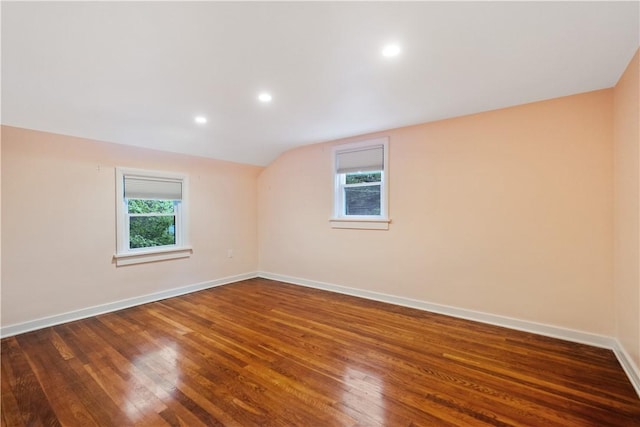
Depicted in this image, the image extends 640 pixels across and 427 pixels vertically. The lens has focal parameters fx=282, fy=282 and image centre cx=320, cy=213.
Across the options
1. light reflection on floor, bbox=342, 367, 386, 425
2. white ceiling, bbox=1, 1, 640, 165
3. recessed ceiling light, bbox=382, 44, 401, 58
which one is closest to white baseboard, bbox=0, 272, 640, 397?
light reflection on floor, bbox=342, 367, 386, 425

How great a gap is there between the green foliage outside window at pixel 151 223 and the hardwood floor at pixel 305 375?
1109 millimetres

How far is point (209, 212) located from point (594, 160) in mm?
4817

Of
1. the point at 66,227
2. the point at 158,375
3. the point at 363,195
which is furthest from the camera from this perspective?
the point at 363,195

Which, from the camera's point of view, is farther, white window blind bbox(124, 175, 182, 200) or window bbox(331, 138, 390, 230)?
window bbox(331, 138, 390, 230)

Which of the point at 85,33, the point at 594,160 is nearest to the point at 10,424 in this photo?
the point at 85,33

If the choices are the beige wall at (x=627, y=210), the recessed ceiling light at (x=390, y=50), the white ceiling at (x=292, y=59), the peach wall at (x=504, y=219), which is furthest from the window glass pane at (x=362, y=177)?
the beige wall at (x=627, y=210)

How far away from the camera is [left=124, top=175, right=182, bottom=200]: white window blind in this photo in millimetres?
3736

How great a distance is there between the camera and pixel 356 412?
1729 mm

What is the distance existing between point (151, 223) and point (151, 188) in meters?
0.51

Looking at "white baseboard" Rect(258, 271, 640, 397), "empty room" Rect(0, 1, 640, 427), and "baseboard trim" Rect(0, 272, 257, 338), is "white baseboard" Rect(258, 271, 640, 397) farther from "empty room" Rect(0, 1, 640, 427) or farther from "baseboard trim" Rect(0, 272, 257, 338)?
"baseboard trim" Rect(0, 272, 257, 338)

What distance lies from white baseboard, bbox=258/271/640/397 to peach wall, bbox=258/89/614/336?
0.22 feet

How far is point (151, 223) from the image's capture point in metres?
4.06

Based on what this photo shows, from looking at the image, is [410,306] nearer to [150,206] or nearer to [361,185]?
[361,185]

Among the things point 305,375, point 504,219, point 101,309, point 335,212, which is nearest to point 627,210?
point 504,219
